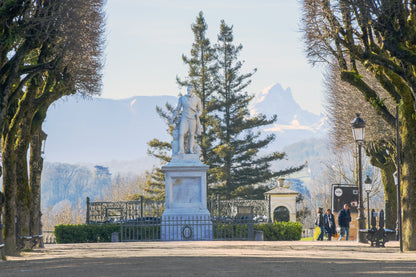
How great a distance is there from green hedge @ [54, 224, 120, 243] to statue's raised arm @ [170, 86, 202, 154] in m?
5.15

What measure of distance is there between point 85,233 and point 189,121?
732 cm

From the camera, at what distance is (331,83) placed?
1661 inches

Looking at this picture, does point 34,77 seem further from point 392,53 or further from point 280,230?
point 280,230

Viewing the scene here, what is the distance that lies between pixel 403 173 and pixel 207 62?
135 feet

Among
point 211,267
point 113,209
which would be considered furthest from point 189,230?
point 211,267

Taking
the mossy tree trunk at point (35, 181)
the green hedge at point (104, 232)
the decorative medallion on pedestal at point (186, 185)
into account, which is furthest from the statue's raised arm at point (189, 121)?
the mossy tree trunk at point (35, 181)

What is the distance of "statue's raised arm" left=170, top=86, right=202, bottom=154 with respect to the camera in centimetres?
2875

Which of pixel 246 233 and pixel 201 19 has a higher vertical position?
pixel 201 19

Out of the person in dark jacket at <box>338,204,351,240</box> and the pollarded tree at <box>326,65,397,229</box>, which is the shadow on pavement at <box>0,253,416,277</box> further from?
the pollarded tree at <box>326,65,397,229</box>

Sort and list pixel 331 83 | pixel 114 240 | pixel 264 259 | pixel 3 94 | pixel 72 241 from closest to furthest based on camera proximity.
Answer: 1. pixel 264 259
2. pixel 3 94
3. pixel 114 240
4. pixel 72 241
5. pixel 331 83

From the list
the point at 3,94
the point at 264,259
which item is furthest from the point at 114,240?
the point at 264,259

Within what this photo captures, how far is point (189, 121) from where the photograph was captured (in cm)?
2892

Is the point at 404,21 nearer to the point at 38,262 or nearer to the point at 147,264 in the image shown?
the point at 147,264

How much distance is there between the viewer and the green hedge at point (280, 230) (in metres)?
30.8
